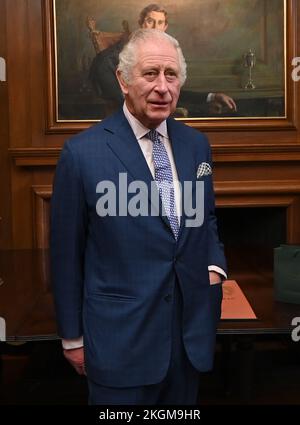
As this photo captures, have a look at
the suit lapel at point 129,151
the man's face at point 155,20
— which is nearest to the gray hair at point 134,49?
the suit lapel at point 129,151

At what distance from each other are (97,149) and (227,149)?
2.76m

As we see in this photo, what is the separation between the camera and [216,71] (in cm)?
436

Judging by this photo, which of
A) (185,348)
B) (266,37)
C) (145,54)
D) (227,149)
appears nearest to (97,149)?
(145,54)

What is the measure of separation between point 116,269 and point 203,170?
16.2 inches

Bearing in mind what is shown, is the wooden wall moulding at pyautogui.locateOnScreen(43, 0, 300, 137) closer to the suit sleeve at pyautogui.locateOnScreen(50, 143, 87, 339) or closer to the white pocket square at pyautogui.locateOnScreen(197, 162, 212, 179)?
the white pocket square at pyautogui.locateOnScreen(197, 162, 212, 179)

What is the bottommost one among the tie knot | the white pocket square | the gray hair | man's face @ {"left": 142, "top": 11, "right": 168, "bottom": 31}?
the white pocket square

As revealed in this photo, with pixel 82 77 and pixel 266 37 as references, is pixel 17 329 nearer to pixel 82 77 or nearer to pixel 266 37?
pixel 82 77

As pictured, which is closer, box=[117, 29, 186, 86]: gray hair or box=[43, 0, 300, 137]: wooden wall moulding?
box=[117, 29, 186, 86]: gray hair

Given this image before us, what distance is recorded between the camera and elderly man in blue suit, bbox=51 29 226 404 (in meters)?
1.65

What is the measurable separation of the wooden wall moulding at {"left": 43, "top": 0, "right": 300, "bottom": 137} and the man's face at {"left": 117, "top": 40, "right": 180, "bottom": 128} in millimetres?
2701

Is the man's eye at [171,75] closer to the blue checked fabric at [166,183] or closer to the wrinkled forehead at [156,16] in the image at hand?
the blue checked fabric at [166,183]

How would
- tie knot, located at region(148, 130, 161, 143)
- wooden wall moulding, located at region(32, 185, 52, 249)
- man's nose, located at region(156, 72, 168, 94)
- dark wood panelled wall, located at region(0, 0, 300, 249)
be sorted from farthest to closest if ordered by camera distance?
wooden wall moulding, located at region(32, 185, 52, 249) → dark wood panelled wall, located at region(0, 0, 300, 249) → tie knot, located at region(148, 130, 161, 143) → man's nose, located at region(156, 72, 168, 94)

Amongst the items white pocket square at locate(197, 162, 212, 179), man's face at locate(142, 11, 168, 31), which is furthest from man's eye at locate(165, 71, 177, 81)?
man's face at locate(142, 11, 168, 31)

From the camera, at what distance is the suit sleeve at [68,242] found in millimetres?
1659
